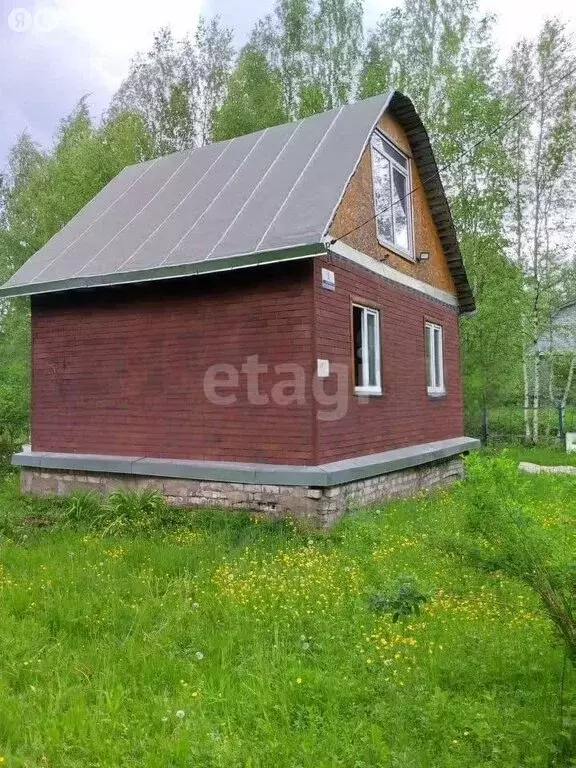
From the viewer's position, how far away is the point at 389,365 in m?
9.93

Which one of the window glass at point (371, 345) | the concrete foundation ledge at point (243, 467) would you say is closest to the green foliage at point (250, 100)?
the window glass at point (371, 345)

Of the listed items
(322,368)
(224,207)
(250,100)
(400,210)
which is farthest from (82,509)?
(250,100)

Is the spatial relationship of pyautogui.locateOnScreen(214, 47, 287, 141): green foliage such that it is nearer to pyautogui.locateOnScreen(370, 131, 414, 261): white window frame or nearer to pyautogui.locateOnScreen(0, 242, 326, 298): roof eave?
pyautogui.locateOnScreen(370, 131, 414, 261): white window frame

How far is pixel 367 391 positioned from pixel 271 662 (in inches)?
219

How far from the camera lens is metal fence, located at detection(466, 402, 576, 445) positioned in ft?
59.8

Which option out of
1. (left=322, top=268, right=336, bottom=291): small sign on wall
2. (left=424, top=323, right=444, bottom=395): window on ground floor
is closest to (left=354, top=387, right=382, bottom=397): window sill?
(left=322, top=268, right=336, bottom=291): small sign on wall

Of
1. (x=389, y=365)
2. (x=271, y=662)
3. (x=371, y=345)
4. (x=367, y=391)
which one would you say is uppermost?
(x=371, y=345)

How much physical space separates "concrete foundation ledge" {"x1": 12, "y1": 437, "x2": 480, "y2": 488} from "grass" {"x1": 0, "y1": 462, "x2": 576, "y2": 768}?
131 centimetres

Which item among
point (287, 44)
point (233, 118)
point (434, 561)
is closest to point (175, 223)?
point (434, 561)

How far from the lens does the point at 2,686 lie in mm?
3746

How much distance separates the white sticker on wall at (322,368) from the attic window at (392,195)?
2853 millimetres

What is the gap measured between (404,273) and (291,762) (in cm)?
887

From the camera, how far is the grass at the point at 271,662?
10.1 feet

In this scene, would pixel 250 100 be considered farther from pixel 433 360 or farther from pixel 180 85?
pixel 433 360
